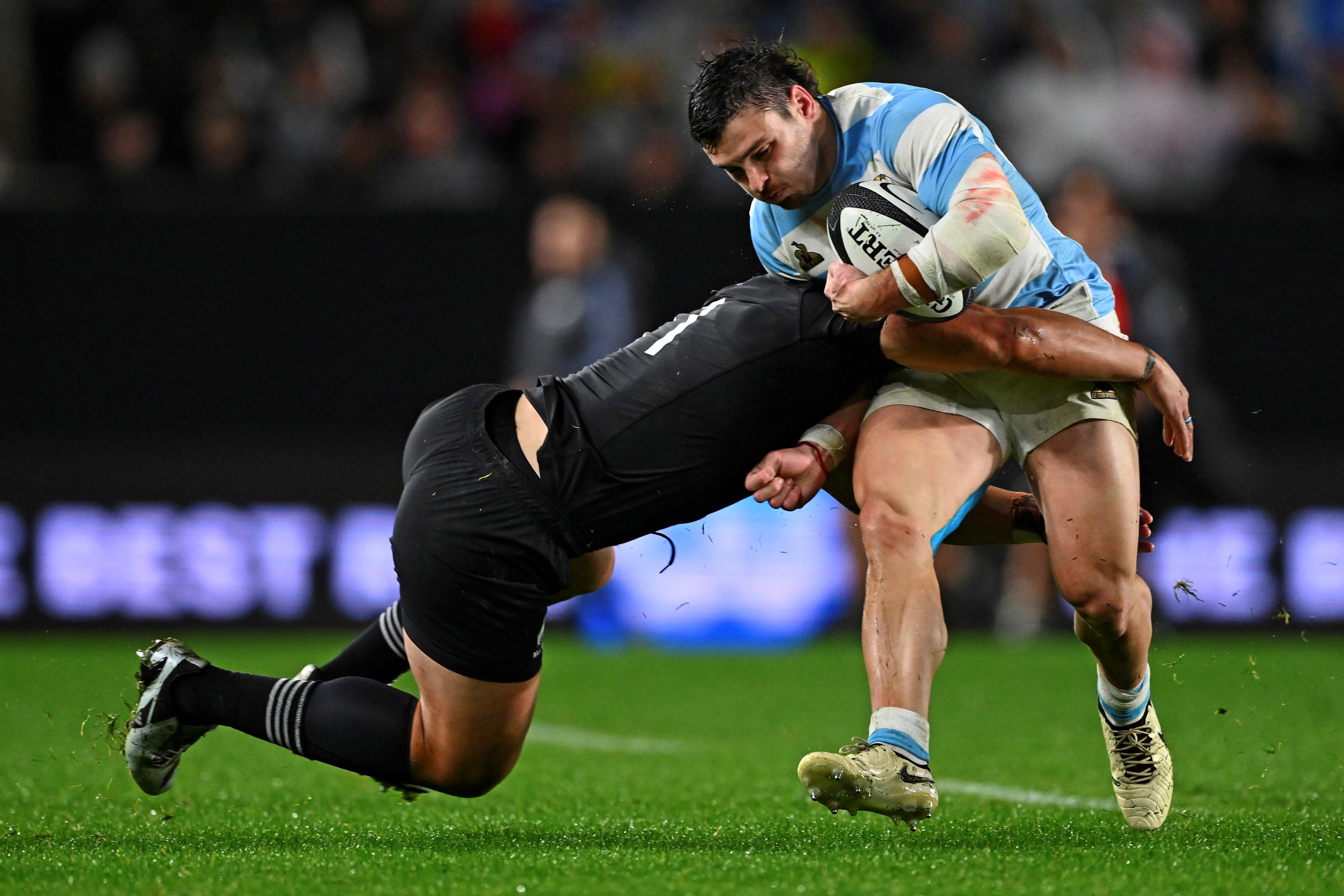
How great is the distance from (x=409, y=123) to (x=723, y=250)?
2.48 metres

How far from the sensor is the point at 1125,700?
419cm

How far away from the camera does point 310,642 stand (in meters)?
9.69

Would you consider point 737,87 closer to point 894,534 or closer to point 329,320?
point 894,534

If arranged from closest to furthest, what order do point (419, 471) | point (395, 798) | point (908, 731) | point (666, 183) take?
point (908, 731), point (419, 471), point (395, 798), point (666, 183)

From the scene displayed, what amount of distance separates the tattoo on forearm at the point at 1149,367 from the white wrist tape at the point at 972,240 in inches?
22.4

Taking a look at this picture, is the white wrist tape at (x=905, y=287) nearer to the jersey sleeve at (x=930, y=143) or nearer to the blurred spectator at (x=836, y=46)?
the jersey sleeve at (x=930, y=143)

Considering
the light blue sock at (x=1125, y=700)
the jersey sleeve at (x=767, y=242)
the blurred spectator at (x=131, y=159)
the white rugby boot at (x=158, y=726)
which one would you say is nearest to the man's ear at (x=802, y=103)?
the jersey sleeve at (x=767, y=242)

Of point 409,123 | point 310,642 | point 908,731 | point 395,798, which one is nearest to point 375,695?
point 395,798

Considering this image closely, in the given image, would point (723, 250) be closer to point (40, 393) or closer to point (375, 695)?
point (40, 393)

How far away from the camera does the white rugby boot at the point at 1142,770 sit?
13.2 feet

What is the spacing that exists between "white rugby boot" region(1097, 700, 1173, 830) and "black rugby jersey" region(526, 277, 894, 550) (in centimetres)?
123

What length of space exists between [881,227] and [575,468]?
90cm

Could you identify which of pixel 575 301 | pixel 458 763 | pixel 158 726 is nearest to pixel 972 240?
pixel 458 763

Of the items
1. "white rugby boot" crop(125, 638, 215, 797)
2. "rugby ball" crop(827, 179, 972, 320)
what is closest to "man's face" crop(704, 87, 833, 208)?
"rugby ball" crop(827, 179, 972, 320)
